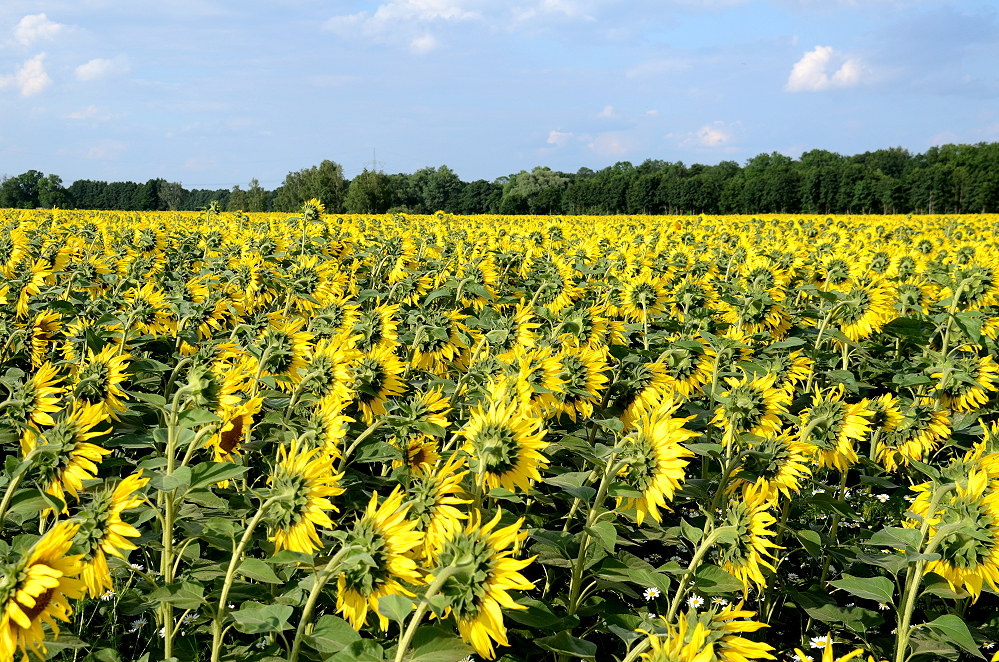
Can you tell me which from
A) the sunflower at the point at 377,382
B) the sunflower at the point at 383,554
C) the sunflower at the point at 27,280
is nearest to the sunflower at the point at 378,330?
the sunflower at the point at 377,382

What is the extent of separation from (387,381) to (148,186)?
103712mm

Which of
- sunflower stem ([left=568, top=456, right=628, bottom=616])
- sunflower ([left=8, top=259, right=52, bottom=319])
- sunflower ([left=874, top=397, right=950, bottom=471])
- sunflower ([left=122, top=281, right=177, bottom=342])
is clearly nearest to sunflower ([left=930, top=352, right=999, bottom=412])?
sunflower ([left=874, top=397, right=950, bottom=471])

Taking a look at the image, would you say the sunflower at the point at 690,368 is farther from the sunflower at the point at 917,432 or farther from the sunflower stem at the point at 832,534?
the sunflower at the point at 917,432

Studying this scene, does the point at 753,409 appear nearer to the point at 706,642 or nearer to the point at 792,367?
the point at 792,367

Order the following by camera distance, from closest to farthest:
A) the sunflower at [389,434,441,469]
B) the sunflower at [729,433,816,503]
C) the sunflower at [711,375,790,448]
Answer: the sunflower at [389,434,441,469] → the sunflower at [729,433,816,503] → the sunflower at [711,375,790,448]

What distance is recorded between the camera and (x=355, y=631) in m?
1.76

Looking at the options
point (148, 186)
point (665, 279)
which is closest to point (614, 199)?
point (148, 186)

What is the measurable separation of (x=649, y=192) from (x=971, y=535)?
286ft

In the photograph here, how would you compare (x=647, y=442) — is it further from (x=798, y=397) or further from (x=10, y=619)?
(x=798, y=397)

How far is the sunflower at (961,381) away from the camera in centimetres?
388

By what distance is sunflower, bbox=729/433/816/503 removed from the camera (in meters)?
2.64

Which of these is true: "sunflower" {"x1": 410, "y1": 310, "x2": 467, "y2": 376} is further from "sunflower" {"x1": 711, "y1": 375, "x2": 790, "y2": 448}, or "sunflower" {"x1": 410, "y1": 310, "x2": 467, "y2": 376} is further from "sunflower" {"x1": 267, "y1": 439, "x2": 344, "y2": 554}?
"sunflower" {"x1": 267, "y1": 439, "x2": 344, "y2": 554}

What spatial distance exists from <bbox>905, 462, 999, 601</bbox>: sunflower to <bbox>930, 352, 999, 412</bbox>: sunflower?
1.96 meters

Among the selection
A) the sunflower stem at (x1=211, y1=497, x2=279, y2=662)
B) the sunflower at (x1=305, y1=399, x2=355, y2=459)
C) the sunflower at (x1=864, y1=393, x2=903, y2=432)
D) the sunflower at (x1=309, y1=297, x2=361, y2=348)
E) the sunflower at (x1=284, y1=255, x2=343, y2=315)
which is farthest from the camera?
the sunflower at (x1=284, y1=255, x2=343, y2=315)
